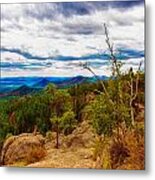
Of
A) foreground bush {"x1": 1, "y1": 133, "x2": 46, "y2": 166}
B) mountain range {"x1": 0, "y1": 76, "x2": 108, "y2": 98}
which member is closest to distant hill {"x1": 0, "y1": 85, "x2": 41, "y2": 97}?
mountain range {"x1": 0, "y1": 76, "x2": 108, "y2": 98}

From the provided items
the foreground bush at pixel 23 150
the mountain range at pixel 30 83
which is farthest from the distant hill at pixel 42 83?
the foreground bush at pixel 23 150

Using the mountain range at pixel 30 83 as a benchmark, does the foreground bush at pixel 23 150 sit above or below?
below

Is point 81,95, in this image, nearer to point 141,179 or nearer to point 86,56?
point 86,56

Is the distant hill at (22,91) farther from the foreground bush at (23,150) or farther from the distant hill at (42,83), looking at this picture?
the foreground bush at (23,150)

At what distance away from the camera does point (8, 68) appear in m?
2.30

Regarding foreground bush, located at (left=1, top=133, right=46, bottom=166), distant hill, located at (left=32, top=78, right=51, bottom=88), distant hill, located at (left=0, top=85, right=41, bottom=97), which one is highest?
distant hill, located at (left=32, top=78, right=51, bottom=88)

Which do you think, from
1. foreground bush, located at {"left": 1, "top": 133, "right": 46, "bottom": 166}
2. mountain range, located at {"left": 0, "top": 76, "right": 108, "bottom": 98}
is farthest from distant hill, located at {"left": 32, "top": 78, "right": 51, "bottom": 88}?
foreground bush, located at {"left": 1, "top": 133, "right": 46, "bottom": 166}

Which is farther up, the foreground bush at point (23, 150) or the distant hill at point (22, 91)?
the distant hill at point (22, 91)


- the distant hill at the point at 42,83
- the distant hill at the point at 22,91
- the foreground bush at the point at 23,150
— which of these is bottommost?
the foreground bush at the point at 23,150

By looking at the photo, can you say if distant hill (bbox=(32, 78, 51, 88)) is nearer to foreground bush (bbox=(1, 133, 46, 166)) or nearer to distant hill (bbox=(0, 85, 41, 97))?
distant hill (bbox=(0, 85, 41, 97))

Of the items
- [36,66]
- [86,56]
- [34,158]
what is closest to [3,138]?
[34,158]

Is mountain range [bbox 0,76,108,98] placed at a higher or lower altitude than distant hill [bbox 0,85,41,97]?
higher

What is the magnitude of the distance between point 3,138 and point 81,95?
37 cm

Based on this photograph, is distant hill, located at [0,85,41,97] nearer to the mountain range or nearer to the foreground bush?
the mountain range
